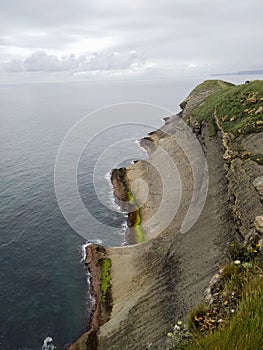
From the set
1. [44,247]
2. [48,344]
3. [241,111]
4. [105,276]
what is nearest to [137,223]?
[105,276]

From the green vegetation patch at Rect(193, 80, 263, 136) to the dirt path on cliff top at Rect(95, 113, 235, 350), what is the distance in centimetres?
440

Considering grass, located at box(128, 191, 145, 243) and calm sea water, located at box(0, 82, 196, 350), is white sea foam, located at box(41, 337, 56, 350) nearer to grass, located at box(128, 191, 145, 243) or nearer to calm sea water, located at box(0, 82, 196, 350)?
calm sea water, located at box(0, 82, 196, 350)

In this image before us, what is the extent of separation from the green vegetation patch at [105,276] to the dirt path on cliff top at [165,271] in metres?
0.64

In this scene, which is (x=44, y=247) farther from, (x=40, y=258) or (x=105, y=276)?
(x=105, y=276)

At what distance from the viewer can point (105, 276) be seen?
33719mm

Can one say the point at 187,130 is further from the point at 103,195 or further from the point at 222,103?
the point at 103,195

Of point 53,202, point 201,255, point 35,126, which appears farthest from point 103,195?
point 35,126

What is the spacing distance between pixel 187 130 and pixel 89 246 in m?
36.4

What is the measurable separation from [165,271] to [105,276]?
26.6ft

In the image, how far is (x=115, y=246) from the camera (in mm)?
39406

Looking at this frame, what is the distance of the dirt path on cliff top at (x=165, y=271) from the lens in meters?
23.1

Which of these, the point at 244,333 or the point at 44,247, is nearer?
the point at 244,333

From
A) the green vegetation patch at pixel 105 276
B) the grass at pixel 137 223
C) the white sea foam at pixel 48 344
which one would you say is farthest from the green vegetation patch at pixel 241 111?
the white sea foam at pixel 48 344

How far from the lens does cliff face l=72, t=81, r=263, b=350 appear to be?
78.5 ft
